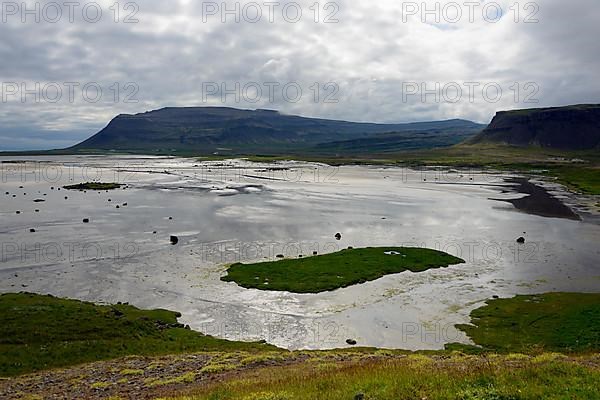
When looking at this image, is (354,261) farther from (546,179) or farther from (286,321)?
(546,179)

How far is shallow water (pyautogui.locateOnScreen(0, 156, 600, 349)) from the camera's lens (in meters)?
35.5

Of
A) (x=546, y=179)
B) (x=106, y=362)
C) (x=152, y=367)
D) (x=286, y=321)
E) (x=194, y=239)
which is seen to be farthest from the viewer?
(x=546, y=179)

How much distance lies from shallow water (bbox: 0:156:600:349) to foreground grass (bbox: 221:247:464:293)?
1.32m

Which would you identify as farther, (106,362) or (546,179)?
(546,179)

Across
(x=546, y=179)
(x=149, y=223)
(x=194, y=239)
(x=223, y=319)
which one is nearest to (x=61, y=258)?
(x=194, y=239)

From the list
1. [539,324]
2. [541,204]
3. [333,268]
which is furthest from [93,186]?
[539,324]

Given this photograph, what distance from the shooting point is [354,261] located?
163 feet

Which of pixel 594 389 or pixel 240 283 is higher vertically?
pixel 594 389

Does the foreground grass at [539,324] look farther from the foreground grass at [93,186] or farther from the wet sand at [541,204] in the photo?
the foreground grass at [93,186]

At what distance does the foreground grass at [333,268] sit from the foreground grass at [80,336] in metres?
11.0

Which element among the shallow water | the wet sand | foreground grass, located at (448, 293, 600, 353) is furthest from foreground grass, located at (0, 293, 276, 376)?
the wet sand

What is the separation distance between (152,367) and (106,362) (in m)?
3.69

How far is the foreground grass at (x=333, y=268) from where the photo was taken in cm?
4309

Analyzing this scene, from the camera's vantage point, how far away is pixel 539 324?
33781mm
